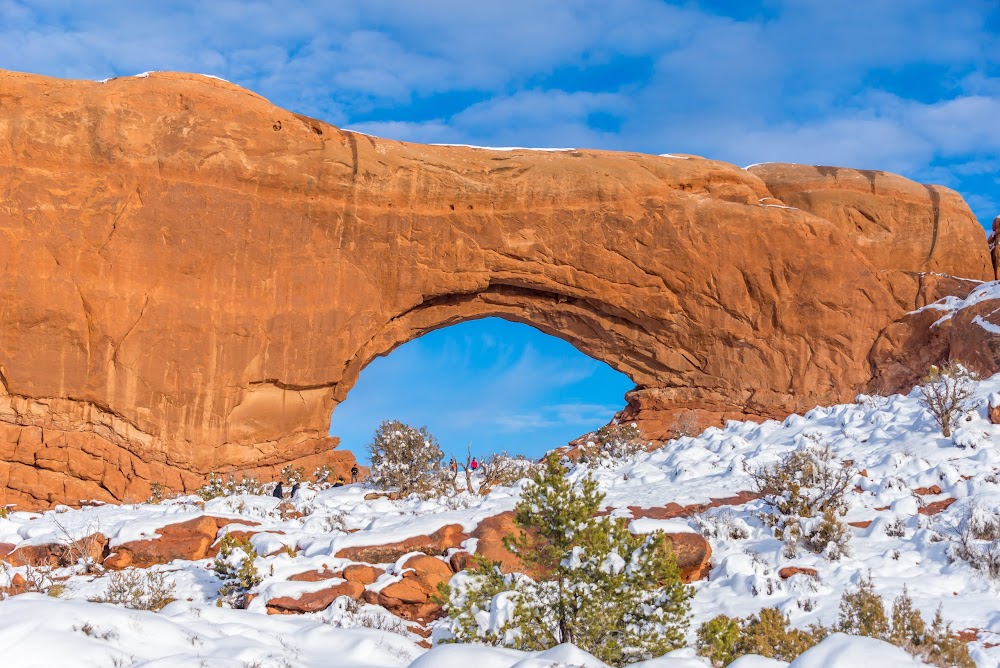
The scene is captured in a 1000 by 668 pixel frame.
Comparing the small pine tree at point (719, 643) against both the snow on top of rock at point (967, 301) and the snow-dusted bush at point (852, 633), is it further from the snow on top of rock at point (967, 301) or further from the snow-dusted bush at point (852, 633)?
the snow on top of rock at point (967, 301)

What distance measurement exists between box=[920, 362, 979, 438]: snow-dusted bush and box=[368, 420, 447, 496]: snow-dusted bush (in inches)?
331

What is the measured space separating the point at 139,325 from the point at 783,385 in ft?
51.6

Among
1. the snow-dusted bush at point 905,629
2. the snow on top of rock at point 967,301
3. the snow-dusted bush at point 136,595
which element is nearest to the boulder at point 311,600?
the snow-dusted bush at point 136,595

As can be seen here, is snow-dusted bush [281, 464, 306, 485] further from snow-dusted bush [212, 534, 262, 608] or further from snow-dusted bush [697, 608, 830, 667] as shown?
snow-dusted bush [697, 608, 830, 667]

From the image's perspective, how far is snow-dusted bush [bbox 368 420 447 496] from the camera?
16.0m

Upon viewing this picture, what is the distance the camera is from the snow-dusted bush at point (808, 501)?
9.40 m

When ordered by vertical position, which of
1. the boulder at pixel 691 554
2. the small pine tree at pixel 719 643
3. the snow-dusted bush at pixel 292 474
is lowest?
the small pine tree at pixel 719 643

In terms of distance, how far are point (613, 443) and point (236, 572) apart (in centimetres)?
1204

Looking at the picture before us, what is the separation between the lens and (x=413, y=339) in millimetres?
21859

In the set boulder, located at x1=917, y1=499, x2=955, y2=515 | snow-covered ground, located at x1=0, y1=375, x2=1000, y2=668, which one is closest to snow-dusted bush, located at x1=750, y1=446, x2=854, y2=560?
snow-covered ground, located at x1=0, y1=375, x2=1000, y2=668

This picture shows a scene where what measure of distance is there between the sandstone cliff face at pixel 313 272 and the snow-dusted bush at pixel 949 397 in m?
6.68

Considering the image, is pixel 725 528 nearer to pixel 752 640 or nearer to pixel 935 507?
pixel 935 507

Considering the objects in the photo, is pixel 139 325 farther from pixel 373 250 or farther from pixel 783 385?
pixel 783 385

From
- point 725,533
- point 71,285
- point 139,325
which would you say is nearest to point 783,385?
point 725,533
